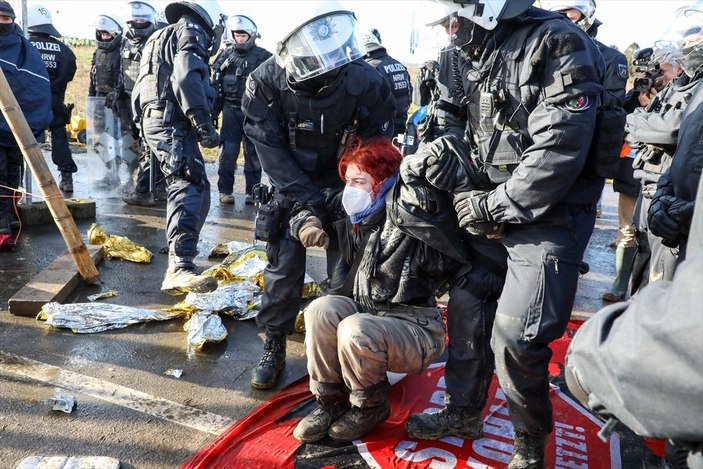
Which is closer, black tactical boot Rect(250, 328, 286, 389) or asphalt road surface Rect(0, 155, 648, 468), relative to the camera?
asphalt road surface Rect(0, 155, 648, 468)

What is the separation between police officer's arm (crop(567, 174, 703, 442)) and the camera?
2.92 feet

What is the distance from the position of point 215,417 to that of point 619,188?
3599 mm

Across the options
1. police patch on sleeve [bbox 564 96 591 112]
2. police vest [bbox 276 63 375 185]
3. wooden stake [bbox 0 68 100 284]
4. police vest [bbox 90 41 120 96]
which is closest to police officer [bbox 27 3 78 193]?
police vest [bbox 90 41 120 96]

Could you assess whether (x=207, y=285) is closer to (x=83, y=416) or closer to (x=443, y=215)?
(x=83, y=416)

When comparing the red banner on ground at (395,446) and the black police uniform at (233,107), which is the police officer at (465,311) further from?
the black police uniform at (233,107)

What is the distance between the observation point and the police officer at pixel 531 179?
7.13 feet

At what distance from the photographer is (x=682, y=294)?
0.94 metres

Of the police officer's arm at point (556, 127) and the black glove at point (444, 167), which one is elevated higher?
the police officer's arm at point (556, 127)

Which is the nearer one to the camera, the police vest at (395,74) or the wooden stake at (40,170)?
the wooden stake at (40,170)

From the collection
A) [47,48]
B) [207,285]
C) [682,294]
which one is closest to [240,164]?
[47,48]

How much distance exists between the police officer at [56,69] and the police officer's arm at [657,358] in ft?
23.4

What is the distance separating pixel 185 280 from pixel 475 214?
7.64ft

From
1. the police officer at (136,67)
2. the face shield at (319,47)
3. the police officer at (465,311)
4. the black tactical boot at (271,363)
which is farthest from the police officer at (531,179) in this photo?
the police officer at (136,67)

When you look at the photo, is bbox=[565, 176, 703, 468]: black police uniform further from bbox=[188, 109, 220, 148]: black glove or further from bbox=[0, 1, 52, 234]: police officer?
bbox=[0, 1, 52, 234]: police officer
